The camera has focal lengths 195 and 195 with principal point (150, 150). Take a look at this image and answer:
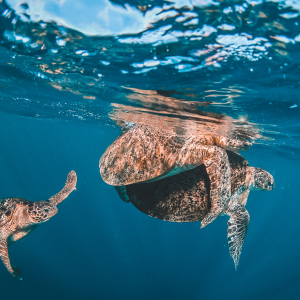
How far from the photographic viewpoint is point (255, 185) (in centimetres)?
517

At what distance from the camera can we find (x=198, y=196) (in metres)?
4.70

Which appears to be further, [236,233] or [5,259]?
[5,259]

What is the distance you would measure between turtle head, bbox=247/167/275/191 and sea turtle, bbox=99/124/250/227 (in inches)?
30.9

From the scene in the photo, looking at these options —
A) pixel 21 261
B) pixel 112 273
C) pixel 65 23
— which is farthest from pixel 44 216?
pixel 21 261

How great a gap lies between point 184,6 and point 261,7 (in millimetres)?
1187

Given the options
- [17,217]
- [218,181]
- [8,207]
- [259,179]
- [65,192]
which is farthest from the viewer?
[65,192]

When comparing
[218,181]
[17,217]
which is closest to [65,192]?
[17,217]

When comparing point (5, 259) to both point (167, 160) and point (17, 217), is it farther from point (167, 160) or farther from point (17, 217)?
point (167, 160)

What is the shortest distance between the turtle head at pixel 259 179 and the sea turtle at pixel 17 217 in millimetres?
6177

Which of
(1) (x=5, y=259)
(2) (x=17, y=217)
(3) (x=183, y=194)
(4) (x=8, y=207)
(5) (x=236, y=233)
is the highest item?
(3) (x=183, y=194)

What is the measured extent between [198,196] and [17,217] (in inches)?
252

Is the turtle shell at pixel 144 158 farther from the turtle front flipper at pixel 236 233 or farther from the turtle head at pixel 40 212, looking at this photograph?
the turtle head at pixel 40 212

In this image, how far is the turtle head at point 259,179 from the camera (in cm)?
502

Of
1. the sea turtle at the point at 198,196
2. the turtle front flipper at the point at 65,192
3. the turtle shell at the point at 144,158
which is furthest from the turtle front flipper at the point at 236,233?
the turtle front flipper at the point at 65,192
